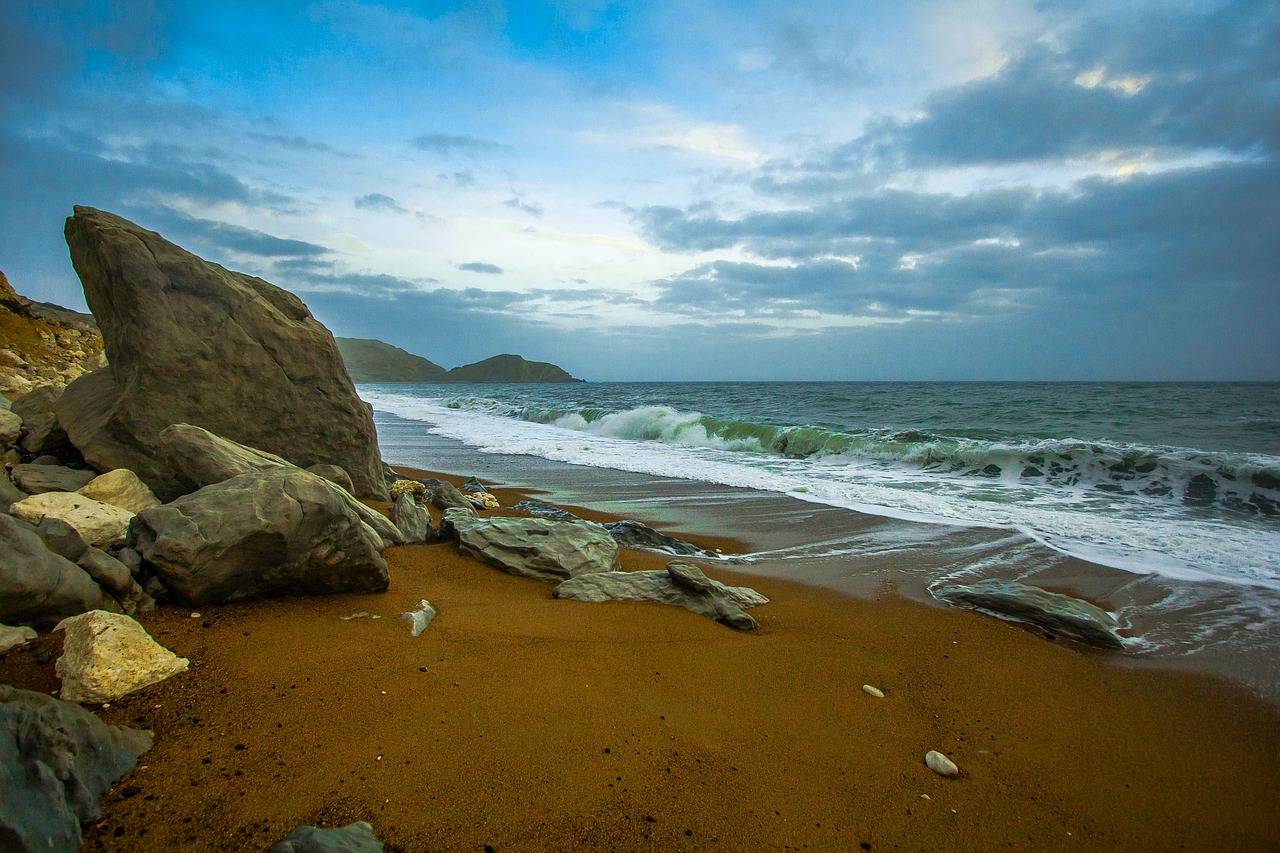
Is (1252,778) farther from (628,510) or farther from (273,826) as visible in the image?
(628,510)

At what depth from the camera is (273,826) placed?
1.69 m

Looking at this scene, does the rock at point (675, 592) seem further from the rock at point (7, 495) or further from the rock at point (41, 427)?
the rock at point (41, 427)

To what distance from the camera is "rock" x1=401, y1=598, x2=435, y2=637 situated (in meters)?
3.14

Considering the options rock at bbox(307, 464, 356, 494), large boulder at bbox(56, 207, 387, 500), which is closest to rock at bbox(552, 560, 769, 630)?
rock at bbox(307, 464, 356, 494)

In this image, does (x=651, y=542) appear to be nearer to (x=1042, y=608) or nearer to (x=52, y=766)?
(x=1042, y=608)

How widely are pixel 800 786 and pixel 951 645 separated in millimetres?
2028

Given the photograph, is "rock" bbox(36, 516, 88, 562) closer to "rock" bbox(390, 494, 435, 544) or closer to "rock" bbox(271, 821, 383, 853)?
"rock" bbox(271, 821, 383, 853)

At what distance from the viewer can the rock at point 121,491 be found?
374cm

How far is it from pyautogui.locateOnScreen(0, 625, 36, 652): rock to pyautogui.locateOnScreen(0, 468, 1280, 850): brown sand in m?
0.06

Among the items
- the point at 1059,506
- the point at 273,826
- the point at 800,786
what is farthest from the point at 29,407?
the point at 1059,506

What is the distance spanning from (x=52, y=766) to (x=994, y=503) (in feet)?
31.1

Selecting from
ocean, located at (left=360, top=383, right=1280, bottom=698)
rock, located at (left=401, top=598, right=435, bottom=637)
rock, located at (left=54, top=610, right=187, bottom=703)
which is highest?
rock, located at (left=54, top=610, right=187, bottom=703)

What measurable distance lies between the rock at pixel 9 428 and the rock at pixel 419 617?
4876 mm

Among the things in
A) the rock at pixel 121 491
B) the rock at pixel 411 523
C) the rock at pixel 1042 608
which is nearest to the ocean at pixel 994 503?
the rock at pixel 1042 608
